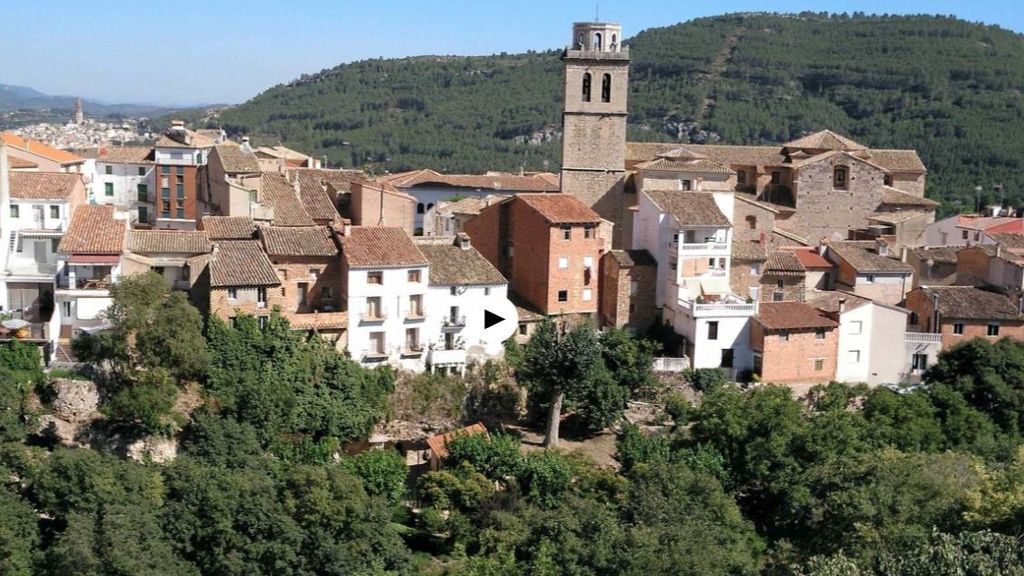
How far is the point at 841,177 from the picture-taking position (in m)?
50.1

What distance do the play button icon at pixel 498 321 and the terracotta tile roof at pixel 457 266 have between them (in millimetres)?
817

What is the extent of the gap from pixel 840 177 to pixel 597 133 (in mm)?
11974

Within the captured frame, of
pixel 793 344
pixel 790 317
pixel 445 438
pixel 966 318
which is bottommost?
pixel 445 438

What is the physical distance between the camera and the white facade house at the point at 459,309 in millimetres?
36688

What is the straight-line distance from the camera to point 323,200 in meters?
43.4

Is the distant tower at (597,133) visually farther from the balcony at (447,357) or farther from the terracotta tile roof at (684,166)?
the balcony at (447,357)

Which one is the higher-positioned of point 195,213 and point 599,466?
point 195,213

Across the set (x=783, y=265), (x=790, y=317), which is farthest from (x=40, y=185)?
(x=783, y=265)

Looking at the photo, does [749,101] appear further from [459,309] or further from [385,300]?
[385,300]

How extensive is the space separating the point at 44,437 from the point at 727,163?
100 ft

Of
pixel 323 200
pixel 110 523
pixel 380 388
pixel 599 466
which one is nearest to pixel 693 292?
pixel 599 466

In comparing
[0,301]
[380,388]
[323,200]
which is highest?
[323,200]

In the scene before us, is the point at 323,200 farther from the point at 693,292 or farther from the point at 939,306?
the point at 939,306

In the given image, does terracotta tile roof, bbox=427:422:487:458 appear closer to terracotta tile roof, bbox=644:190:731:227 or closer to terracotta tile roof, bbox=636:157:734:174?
terracotta tile roof, bbox=644:190:731:227
